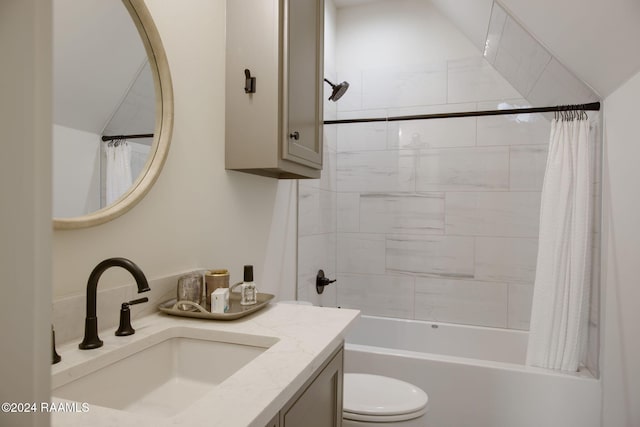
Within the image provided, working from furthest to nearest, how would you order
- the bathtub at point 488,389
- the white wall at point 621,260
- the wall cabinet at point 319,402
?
the bathtub at point 488,389
the white wall at point 621,260
the wall cabinet at point 319,402

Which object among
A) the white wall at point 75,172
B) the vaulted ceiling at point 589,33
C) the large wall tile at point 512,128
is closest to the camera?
the white wall at point 75,172

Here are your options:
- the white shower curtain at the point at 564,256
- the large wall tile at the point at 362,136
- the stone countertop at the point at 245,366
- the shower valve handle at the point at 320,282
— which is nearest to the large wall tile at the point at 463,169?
the large wall tile at the point at 362,136

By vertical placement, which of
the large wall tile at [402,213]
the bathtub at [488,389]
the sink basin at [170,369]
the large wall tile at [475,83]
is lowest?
the bathtub at [488,389]

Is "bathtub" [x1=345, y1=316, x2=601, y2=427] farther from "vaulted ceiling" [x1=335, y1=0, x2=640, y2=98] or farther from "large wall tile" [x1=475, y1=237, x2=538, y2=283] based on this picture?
"vaulted ceiling" [x1=335, y1=0, x2=640, y2=98]

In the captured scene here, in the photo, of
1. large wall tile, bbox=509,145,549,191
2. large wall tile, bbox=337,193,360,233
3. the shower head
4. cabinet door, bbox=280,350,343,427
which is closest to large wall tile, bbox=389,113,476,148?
large wall tile, bbox=509,145,549,191

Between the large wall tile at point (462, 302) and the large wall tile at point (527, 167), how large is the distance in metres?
0.71

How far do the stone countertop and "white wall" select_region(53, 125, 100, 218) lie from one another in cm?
31

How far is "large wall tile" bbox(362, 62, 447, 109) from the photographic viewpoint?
2885 millimetres

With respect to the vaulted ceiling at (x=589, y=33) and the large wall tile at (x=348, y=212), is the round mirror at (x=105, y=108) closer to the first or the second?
the vaulted ceiling at (x=589, y=33)

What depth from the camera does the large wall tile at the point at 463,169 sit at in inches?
108

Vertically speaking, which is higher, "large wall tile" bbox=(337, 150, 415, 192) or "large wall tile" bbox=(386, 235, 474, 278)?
"large wall tile" bbox=(337, 150, 415, 192)

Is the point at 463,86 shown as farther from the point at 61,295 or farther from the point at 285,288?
the point at 61,295

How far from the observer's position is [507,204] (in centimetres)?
273

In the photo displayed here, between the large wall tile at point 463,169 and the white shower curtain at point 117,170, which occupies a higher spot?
the large wall tile at point 463,169
